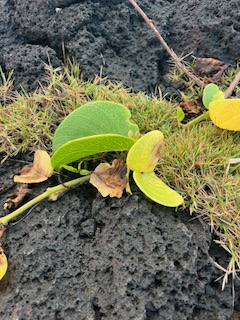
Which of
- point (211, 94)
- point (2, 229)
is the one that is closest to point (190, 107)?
point (211, 94)

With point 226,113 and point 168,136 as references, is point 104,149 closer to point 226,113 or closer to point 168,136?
point 168,136

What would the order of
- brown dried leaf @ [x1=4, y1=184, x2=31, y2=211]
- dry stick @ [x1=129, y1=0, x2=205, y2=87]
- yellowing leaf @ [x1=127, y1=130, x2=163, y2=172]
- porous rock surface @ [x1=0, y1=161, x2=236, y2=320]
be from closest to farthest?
porous rock surface @ [x1=0, y1=161, x2=236, y2=320]
yellowing leaf @ [x1=127, y1=130, x2=163, y2=172]
brown dried leaf @ [x1=4, y1=184, x2=31, y2=211]
dry stick @ [x1=129, y1=0, x2=205, y2=87]

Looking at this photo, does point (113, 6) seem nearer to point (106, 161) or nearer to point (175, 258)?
point (106, 161)

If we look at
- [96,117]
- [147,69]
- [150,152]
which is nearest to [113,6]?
[147,69]

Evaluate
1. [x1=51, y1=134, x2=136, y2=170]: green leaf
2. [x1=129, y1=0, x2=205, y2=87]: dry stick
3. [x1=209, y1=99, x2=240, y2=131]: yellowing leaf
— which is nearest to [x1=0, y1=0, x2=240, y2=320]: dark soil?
[x1=51, y1=134, x2=136, y2=170]: green leaf

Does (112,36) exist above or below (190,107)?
above

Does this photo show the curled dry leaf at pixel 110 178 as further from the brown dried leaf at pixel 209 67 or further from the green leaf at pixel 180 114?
the brown dried leaf at pixel 209 67

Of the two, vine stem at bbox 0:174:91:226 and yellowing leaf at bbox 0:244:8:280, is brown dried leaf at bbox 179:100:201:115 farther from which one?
yellowing leaf at bbox 0:244:8:280
